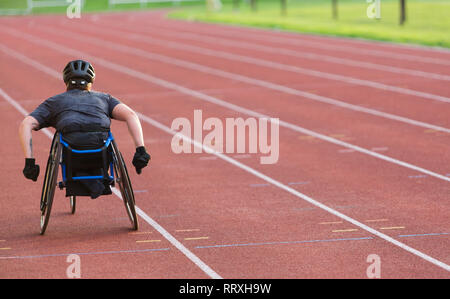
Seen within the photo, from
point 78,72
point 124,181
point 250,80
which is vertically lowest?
point 250,80

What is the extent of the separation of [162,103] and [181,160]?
617 centimetres

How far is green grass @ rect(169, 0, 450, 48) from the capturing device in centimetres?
3173

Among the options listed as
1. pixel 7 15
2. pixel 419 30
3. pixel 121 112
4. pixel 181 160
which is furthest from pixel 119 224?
pixel 7 15

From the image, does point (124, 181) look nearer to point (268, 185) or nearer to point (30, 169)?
point (30, 169)

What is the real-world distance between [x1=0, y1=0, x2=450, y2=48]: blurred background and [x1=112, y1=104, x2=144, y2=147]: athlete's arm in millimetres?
21031

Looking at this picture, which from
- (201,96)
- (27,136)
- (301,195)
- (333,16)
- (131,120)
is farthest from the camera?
(333,16)

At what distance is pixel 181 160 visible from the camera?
1225 cm

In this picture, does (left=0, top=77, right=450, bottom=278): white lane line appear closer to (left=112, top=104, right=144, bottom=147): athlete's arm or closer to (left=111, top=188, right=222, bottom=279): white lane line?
(left=111, top=188, right=222, bottom=279): white lane line

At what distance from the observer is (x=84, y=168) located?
805cm

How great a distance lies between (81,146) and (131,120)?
1.62 feet
